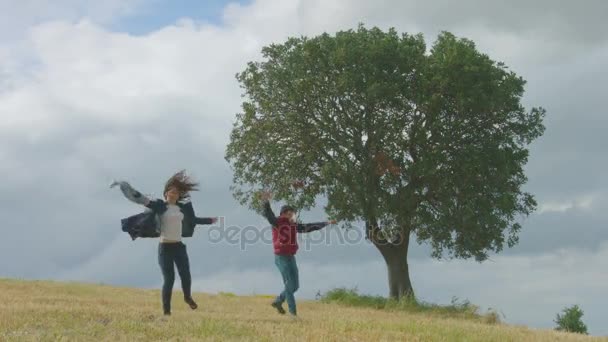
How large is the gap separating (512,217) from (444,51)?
Result: 768cm

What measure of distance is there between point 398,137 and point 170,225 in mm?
16196

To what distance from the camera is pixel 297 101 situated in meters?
31.9

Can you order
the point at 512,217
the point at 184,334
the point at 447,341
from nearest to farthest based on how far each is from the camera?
the point at 184,334, the point at 447,341, the point at 512,217

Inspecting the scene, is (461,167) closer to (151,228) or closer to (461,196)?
(461,196)

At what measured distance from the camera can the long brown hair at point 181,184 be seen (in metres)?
17.6

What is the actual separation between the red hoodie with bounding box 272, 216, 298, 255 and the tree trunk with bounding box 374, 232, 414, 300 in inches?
608

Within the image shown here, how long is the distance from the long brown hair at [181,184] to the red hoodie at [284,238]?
2.21 m

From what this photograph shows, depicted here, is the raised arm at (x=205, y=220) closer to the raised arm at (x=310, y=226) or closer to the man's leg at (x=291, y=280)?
the man's leg at (x=291, y=280)

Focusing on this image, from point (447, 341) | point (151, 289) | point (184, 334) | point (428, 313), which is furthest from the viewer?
point (151, 289)

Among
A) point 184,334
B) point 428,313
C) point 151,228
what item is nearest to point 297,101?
point 428,313

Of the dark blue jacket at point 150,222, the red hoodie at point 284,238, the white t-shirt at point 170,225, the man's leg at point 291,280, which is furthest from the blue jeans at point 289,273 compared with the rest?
the white t-shirt at point 170,225

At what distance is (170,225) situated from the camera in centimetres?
1705

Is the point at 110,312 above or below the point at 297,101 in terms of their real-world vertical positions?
below

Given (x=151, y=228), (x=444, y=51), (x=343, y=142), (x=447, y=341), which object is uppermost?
(x=444, y=51)
